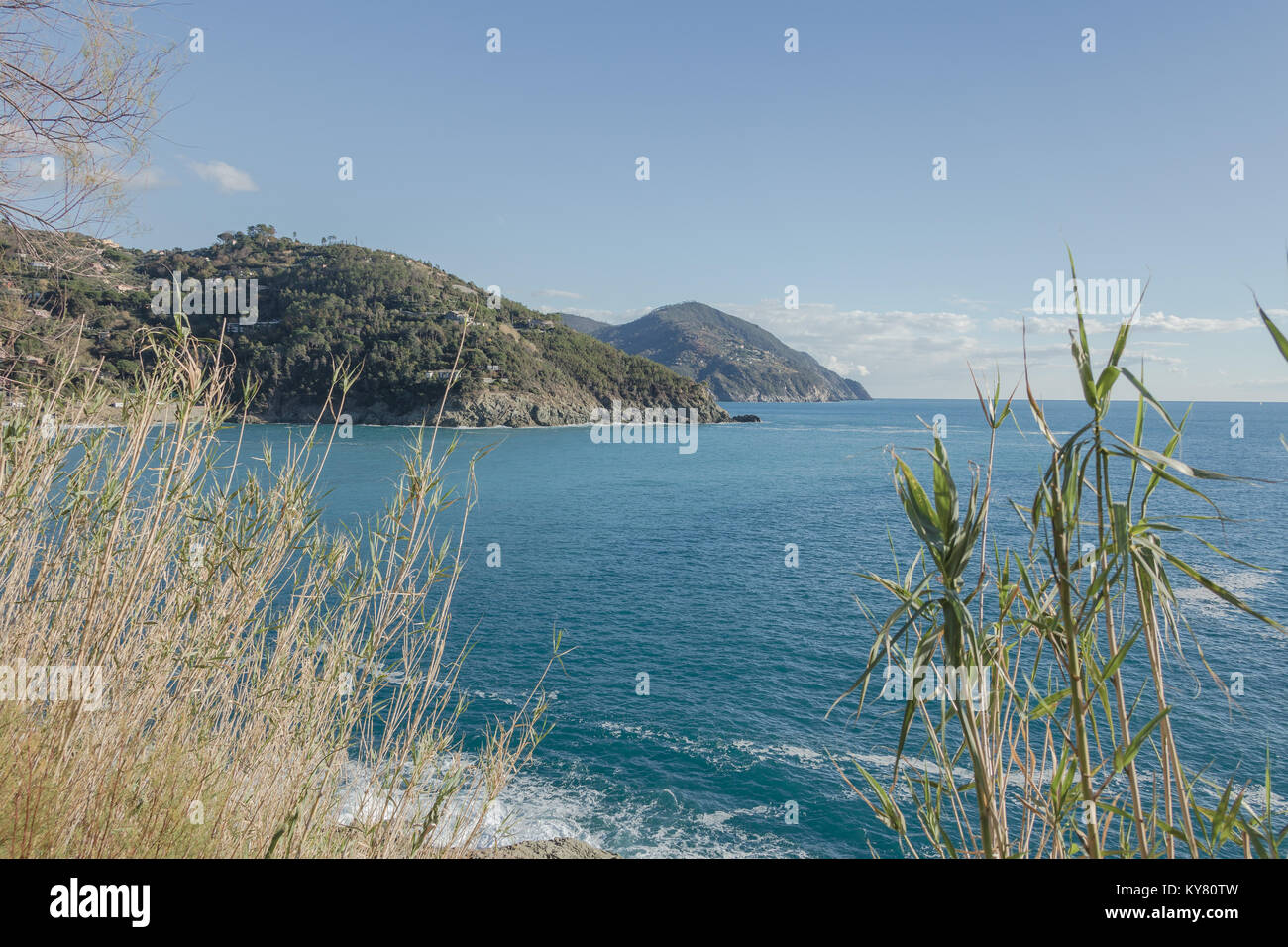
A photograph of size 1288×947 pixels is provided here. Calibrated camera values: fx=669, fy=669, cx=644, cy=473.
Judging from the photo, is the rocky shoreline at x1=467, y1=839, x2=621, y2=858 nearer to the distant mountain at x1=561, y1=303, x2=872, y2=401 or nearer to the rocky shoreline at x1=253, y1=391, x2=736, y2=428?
the rocky shoreline at x1=253, y1=391, x2=736, y2=428

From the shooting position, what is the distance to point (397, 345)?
67.4 meters

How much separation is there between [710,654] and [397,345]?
5872cm

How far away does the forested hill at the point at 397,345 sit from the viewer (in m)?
59.1

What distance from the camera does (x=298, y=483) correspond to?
3.17 meters

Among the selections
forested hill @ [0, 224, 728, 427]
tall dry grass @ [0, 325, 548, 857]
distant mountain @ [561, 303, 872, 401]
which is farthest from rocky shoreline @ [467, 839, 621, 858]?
distant mountain @ [561, 303, 872, 401]

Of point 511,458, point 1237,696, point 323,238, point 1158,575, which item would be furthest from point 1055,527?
point 323,238

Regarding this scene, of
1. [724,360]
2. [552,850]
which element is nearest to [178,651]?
[552,850]

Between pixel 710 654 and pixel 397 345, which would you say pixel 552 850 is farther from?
pixel 397 345

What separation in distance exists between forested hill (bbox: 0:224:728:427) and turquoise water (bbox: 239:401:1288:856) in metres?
22.3

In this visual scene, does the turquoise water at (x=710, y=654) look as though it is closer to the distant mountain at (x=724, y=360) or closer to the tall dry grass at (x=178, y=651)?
the tall dry grass at (x=178, y=651)

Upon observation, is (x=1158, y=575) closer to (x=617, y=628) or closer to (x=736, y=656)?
(x=736, y=656)

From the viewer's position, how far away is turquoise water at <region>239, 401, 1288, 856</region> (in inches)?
474
